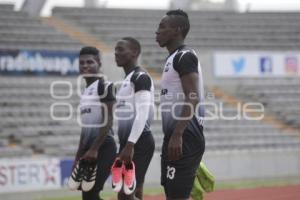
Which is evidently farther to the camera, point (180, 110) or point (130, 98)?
point (130, 98)

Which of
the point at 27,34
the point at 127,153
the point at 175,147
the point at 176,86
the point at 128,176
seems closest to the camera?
the point at 175,147

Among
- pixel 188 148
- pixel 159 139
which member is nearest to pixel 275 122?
pixel 159 139

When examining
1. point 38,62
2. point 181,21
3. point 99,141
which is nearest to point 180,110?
point 181,21

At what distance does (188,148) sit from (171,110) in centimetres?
35

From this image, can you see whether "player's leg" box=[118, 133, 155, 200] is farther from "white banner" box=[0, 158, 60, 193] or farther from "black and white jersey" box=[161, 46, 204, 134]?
"white banner" box=[0, 158, 60, 193]

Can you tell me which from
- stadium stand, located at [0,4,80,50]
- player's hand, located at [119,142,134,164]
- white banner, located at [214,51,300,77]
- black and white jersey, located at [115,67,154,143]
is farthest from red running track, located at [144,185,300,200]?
stadium stand, located at [0,4,80,50]

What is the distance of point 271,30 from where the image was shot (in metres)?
28.2

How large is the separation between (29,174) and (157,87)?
7886 millimetres

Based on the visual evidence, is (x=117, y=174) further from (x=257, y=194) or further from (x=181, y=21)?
(x=257, y=194)

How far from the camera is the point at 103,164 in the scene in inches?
282

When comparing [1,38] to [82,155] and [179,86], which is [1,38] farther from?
[179,86]

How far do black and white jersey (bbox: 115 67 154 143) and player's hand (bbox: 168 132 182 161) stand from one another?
4.51 ft

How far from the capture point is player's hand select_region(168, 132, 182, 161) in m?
5.36

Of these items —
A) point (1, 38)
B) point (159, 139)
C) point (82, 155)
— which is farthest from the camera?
point (1, 38)
